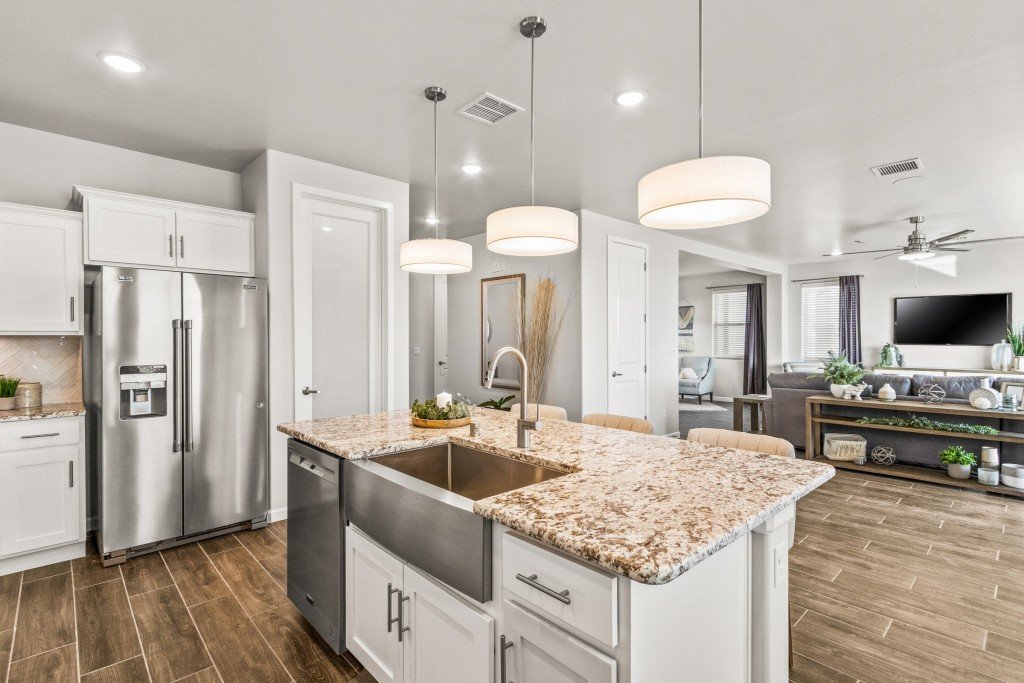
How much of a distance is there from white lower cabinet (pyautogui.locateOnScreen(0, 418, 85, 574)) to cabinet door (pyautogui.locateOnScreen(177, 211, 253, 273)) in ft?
3.89

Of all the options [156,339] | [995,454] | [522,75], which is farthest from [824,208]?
[156,339]

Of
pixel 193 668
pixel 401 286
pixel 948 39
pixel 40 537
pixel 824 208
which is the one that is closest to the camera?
pixel 193 668

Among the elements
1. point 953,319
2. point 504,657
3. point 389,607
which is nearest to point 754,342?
point 953,319

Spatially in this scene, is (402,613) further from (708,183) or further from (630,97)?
(630,97)

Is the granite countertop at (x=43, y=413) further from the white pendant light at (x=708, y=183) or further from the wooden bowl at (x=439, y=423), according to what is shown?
the white pendant light at (x=708, y=183)

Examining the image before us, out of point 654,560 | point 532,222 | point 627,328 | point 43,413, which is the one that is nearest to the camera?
point 654,560

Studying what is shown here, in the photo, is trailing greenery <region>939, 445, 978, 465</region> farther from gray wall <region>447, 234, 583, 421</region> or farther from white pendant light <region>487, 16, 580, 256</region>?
white pendant light <region>487, 16, 580, 256</region>

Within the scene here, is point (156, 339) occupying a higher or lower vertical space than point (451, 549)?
higher

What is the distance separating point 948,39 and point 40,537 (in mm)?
5147

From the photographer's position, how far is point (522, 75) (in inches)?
102

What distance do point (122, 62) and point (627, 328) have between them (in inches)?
181

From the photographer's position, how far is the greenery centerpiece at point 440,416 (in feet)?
7.64

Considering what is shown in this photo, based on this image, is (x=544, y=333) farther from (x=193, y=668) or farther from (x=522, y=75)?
(x=193, y=668)

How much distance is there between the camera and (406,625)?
1.61m
